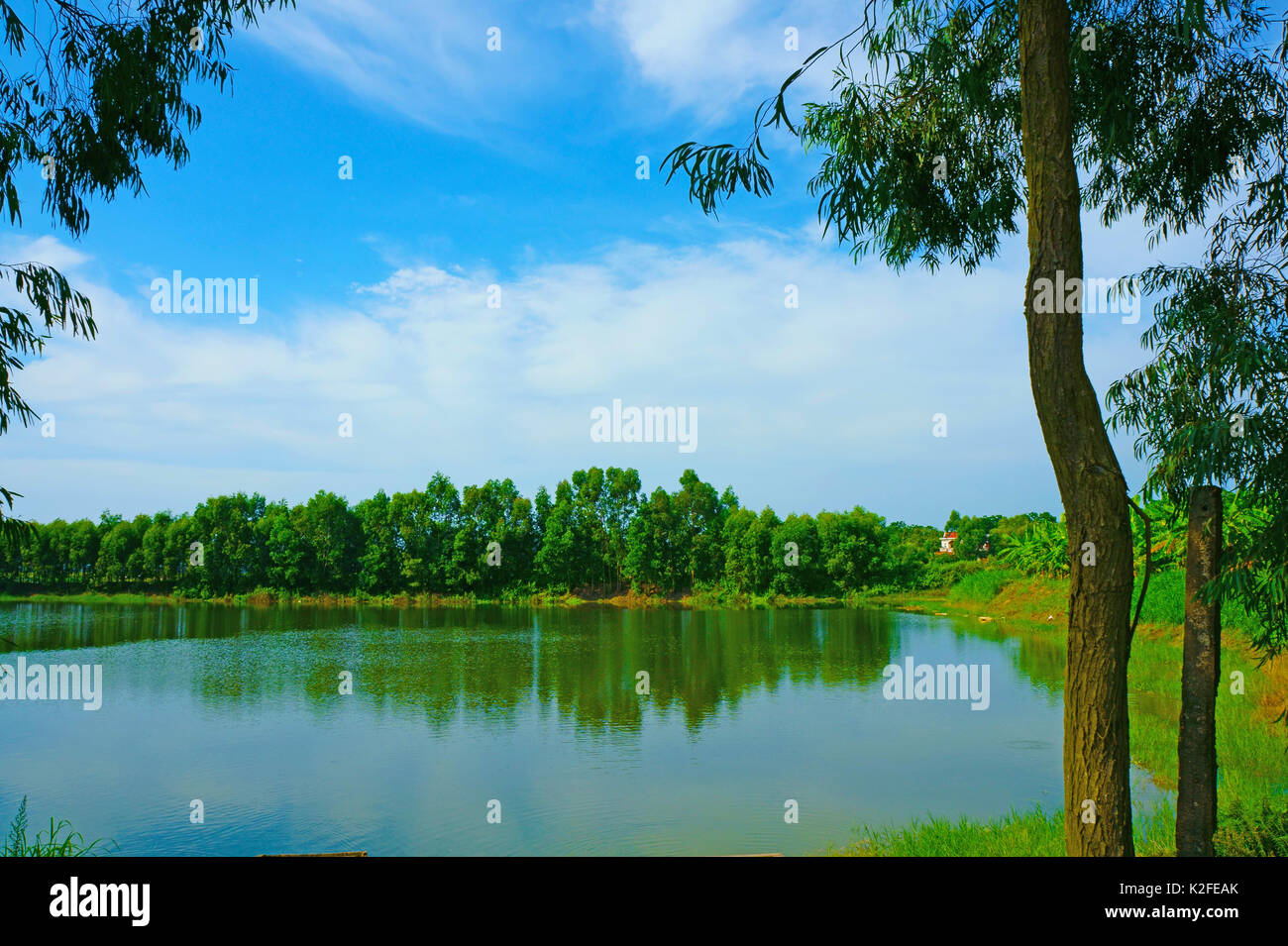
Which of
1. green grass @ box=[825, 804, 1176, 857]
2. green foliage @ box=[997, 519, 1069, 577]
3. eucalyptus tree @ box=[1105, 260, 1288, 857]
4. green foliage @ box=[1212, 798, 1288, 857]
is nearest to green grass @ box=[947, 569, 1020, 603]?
green foliage @ box=[997, 519, 1069, 577]

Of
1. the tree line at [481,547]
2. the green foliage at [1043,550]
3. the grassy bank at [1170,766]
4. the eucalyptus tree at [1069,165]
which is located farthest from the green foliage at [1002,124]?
the tree line at [481,547]

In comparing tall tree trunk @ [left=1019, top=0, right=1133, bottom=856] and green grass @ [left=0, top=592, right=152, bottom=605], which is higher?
tall tree trunk @ [left=1019, top=0, right=1133, bottom=856]

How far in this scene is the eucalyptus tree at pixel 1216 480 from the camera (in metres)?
3.69

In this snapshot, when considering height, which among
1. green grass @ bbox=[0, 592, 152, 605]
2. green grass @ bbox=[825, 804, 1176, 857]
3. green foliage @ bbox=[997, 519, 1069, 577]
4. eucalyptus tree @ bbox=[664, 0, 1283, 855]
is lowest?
green grass @ bbox=[0, 592, 152, 605]

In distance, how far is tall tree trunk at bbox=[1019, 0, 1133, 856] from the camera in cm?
279

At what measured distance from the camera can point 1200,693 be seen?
3701 mm

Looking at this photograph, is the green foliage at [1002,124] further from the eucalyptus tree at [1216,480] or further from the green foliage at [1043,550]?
the green foliage at [1043,550]

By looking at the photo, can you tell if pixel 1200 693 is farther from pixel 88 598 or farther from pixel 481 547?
pixel 88 598

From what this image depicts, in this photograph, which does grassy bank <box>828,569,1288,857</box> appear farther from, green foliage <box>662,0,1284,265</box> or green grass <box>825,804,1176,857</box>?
green foliage <box>662,0,1284,265</box>

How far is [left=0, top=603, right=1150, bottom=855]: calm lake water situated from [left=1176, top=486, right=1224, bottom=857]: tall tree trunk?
3.26 m


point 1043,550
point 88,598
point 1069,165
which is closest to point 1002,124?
point 1069,165

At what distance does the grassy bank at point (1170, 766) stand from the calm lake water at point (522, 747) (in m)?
0.79

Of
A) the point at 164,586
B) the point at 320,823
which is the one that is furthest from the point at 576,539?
the point at 320,823
